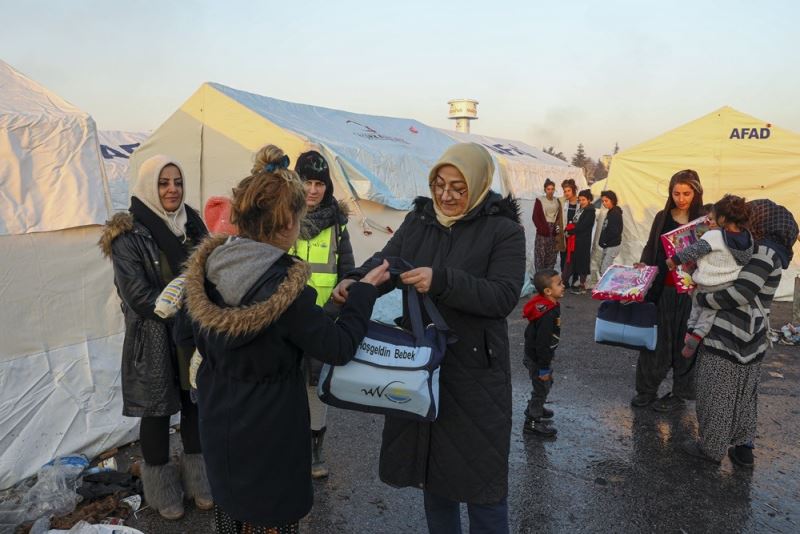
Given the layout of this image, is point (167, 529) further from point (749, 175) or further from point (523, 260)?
point (749, 175)

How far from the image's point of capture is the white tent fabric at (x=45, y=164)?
3.83 meters

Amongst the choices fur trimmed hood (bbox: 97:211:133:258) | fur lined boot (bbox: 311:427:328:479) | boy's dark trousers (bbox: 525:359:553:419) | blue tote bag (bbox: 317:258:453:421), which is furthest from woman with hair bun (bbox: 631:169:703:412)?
fur trimmed hood (bbox: 97:211:133:258)

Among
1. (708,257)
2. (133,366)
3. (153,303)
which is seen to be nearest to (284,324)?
(153,303)

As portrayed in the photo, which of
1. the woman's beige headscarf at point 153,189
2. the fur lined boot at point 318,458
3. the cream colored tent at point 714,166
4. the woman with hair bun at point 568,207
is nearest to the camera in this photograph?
the woman's beige headscarf at point 153,189

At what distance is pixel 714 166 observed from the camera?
10789mm

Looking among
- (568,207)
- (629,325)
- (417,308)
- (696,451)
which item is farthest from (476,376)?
(568,207)

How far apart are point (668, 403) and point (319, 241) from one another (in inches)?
141

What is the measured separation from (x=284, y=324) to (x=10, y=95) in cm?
366

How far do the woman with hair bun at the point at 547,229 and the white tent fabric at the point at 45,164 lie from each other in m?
8.30

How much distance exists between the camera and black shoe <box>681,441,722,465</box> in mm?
4014

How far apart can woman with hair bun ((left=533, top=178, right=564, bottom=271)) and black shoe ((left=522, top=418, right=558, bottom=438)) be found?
262 inches

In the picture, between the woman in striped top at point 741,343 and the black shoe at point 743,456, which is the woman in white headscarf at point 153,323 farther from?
the black shoe at point 743,456

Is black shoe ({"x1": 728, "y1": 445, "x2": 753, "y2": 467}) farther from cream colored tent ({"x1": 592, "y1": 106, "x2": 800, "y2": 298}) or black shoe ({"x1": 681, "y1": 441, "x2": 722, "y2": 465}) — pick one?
cream colored tent ({"x1": 592, "y1": 106, "x2": 800, "y2": 298})

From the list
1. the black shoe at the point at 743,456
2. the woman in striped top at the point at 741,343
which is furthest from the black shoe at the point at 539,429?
the black shoe at the point at 743,456
